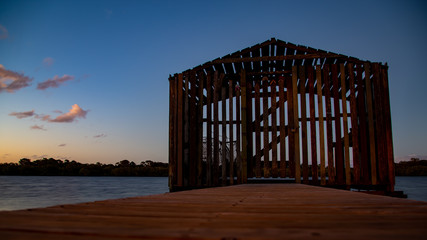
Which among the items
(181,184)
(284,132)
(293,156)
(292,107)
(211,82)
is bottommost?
(181,184)

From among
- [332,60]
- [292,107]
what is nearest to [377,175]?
[292,107]

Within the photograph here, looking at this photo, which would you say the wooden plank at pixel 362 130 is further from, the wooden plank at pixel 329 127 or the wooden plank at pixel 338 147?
the wooden plank at pixel 329 127

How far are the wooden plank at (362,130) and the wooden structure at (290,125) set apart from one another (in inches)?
1.0

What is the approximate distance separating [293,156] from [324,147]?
93 cm

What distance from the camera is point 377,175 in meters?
9.17

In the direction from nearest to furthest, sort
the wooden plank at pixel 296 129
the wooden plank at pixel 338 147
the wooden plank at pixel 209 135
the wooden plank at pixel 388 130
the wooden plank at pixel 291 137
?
the wooden plank at pixel 388 130, the wooden plank at pixel 338 147, the wooden plank at pixel 296 129, the wooden plank at pixel 291 137, the wooden plank at pixel 209 135

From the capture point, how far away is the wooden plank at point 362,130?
9156 mm

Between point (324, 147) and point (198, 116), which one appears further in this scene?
point (198, 116)

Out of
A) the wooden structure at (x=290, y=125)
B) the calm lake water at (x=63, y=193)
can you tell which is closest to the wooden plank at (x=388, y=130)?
the wooden structure at (x=290, y=125)

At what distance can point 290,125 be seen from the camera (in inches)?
382

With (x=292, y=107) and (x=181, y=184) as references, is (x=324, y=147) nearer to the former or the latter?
(x=292, y=107)

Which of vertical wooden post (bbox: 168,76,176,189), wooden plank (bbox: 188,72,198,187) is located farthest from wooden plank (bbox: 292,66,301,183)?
vertical wooden post (bbox: 168,76,176,189)

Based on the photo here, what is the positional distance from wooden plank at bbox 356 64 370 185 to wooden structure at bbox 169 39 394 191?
27 mm

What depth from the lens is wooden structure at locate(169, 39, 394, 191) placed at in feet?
30.2
